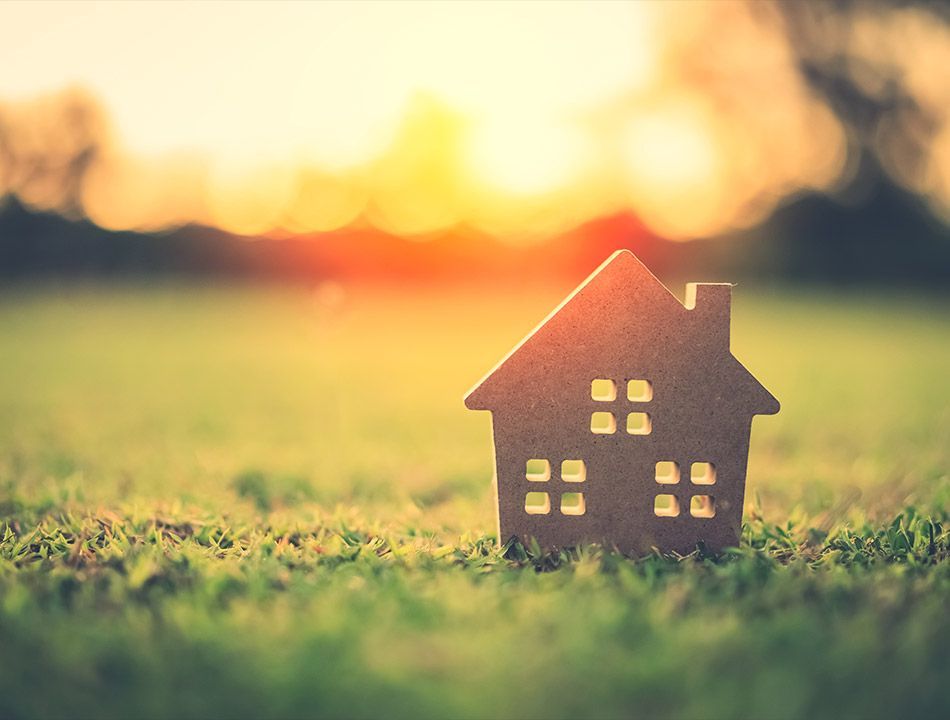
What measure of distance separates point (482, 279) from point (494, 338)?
1175cm

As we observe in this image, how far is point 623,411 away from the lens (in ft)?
8.56

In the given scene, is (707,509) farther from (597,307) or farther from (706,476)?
(597,307)

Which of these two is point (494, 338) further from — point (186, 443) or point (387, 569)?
point (387, 569)

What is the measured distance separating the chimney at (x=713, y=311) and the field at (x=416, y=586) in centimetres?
72

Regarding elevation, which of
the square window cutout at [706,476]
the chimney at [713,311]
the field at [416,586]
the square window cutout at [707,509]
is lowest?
the field at [416,586]

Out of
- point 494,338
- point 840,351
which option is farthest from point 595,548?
point 494,338

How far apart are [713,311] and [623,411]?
45 centimetres

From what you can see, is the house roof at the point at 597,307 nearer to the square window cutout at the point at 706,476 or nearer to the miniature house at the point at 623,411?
the miniature house at the point at 623,411

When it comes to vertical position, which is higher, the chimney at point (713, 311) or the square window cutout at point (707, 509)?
the chimney at point (713, 311)

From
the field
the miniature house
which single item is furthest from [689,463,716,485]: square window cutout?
the field

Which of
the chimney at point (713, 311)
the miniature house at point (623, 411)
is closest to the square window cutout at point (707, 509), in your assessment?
the miniature house at point (623, 411)

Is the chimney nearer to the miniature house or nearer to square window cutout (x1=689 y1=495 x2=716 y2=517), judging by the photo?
the miniature house

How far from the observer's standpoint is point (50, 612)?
7.05 ft

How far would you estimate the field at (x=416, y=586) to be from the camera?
1775 millimetres
